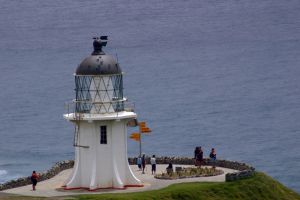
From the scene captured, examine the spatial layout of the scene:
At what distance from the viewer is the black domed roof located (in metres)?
70.6

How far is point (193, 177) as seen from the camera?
74.1 meters

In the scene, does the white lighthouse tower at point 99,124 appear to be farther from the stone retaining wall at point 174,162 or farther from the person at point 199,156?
the person at point 199,156

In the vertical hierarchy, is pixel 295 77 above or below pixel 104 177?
above

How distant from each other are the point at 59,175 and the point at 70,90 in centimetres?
8783

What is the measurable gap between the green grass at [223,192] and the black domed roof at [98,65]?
6499 mm

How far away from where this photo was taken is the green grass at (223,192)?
6806 cm

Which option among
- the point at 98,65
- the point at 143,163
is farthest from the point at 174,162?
the point at 98,65

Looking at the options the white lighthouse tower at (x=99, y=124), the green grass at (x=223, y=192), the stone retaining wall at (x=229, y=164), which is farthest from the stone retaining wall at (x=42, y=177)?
the green grass at (x=223, y=192)

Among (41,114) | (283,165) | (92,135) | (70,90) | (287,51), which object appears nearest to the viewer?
(92,135)

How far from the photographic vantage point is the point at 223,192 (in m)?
70.4

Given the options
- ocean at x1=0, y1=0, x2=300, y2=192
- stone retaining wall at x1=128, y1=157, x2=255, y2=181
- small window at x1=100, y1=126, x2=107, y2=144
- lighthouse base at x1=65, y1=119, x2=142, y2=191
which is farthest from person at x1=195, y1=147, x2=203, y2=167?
ocean at x1=0, y1=0, x2=300, y2=192

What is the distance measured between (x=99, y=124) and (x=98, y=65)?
9.86ft

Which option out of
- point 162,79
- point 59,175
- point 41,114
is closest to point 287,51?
point 162,79

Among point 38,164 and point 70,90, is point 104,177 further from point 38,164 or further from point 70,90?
point 70,90
